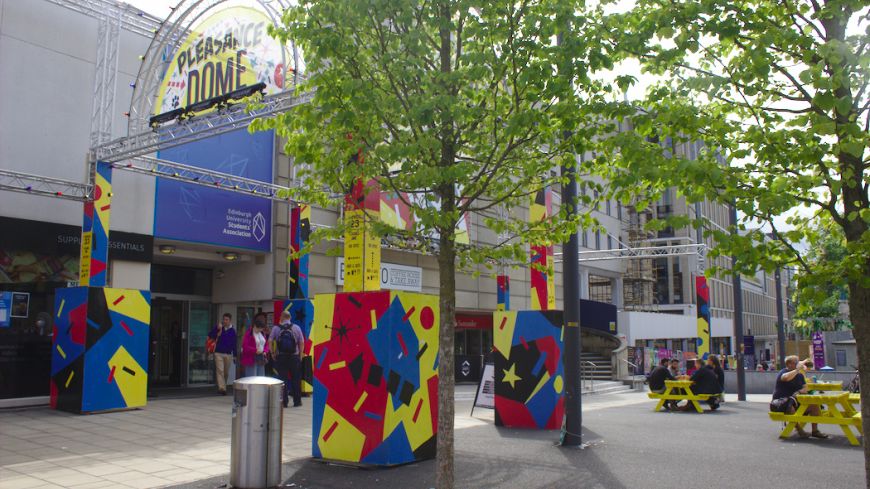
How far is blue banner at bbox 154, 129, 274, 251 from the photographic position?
17125mm

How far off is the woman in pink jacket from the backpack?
5.21 feet

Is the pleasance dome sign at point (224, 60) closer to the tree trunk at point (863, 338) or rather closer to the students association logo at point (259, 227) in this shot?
the students association logo at point (259, 227)

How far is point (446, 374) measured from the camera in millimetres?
6496

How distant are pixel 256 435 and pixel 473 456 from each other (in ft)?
10.1

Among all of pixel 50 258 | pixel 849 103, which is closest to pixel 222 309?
pixel 50 258

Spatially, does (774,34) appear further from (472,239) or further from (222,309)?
(472,239)

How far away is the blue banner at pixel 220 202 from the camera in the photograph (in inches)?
674

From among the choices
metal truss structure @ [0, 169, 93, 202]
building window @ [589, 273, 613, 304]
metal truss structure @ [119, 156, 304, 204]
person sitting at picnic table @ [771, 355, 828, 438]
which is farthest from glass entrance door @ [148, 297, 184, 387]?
building window @ [589, 273, 613, 304]

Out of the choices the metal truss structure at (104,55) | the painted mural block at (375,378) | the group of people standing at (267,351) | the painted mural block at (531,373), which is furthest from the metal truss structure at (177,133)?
the painted mural block at (531,373)

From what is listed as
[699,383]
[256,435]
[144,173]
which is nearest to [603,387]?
[699,383]

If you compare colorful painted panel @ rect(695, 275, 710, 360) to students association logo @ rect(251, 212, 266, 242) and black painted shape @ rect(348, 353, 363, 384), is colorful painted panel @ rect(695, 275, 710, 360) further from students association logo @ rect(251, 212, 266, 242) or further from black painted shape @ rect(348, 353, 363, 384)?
black painted shape @ rect(348, 353, 363, 384)

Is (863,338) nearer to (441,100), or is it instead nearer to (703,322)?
(441,100)

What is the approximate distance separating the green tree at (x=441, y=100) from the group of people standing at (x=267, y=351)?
20.3ft

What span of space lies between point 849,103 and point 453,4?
3335mm
